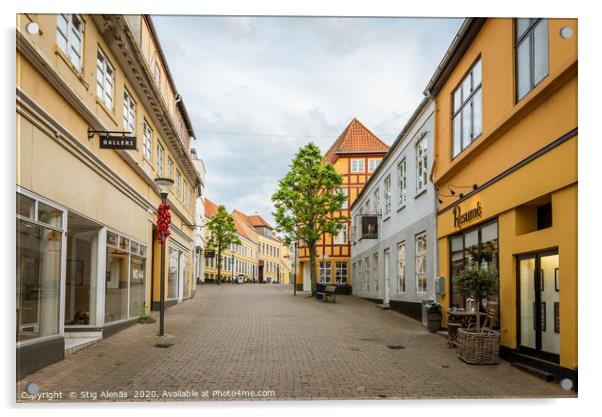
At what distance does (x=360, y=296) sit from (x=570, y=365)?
22077mm

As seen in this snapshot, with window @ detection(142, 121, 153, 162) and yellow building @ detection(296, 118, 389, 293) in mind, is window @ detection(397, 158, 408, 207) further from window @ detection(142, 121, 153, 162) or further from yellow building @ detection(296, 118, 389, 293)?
window @ detection(142, 121, 153, 162)

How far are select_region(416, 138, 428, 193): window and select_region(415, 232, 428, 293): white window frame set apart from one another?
126cm

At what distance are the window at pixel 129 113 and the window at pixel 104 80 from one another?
1078mm

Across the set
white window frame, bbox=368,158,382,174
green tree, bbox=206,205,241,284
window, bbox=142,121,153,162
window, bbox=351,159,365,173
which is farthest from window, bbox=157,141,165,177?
green tree, bbox=206,205,241,284

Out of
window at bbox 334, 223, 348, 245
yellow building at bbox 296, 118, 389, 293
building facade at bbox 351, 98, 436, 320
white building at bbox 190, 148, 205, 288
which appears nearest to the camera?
building facade at bbox 351, 98, 436, 320

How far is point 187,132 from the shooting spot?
20.0 metres

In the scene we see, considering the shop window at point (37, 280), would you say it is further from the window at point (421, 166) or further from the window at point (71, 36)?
the window at point (421, 166)

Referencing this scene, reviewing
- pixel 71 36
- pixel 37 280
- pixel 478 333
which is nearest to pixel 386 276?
pixel 478 333

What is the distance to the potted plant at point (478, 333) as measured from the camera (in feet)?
27.9

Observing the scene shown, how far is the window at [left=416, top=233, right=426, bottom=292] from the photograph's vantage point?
15.1 metres

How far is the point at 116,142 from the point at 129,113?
3111 millimetres

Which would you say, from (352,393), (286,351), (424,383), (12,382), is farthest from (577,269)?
(12,382)

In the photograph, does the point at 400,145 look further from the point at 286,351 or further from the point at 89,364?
the point at 89,364

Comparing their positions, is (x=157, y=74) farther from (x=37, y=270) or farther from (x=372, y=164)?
(x=372, y=164)
